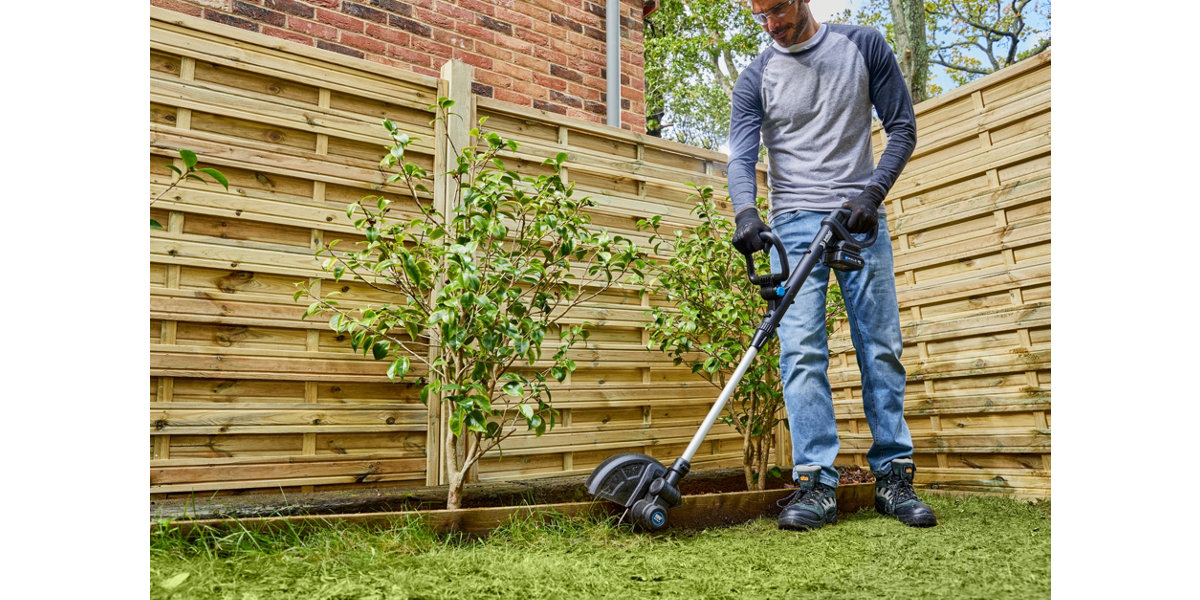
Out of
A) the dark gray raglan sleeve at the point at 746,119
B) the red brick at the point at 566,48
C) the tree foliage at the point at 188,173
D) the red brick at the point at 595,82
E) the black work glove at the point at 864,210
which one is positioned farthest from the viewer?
the red brick at the point at 595,82

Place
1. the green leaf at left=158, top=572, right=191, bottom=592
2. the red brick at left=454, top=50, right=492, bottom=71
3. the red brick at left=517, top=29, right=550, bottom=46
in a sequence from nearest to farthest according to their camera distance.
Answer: the green leaf at left=158, top=572, right=191, bottom=592, the red brick at left=454, top=50, right=492, bottom=71, the red brick at left=517, top=29, right=550, bottom=46

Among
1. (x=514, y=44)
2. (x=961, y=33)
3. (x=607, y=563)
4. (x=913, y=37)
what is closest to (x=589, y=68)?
(x=514, y=44)

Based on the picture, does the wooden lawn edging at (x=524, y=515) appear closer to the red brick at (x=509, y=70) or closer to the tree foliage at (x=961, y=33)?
the red brick at (x=509, y=70)

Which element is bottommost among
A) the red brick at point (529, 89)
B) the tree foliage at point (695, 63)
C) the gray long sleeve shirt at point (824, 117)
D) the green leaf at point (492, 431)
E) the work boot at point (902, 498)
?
the work boot at point (902, 498)

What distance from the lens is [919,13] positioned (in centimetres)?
882

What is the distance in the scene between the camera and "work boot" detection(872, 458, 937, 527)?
2301 mm

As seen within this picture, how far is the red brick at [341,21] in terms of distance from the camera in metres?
3.13

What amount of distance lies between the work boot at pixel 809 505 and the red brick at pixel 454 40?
2.41 m

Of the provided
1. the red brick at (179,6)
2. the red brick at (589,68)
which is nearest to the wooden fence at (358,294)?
the red brick at (179,6)

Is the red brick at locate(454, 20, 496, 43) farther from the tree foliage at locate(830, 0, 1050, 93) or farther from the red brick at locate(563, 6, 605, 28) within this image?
the tree foliage at locate(830, 0, 1050, 93)

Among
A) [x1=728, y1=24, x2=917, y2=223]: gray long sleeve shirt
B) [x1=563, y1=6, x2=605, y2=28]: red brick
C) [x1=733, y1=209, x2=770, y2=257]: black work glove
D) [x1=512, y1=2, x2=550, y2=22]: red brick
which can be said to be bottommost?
[x1=733, y1=209, x2=770, y2=257]: black work glove

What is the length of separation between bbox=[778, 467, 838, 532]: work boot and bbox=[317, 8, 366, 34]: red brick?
2.50 metres

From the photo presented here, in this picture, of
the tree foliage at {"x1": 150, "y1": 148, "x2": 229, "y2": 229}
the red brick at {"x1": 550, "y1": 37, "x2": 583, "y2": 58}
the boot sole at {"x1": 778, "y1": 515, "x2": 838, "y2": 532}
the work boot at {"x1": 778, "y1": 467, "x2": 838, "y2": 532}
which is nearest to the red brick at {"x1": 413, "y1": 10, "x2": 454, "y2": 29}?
the red brick at {"x1": 550, "y1": 37, "x2": 583, "y2": 58}

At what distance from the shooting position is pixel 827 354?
2.42 metres
